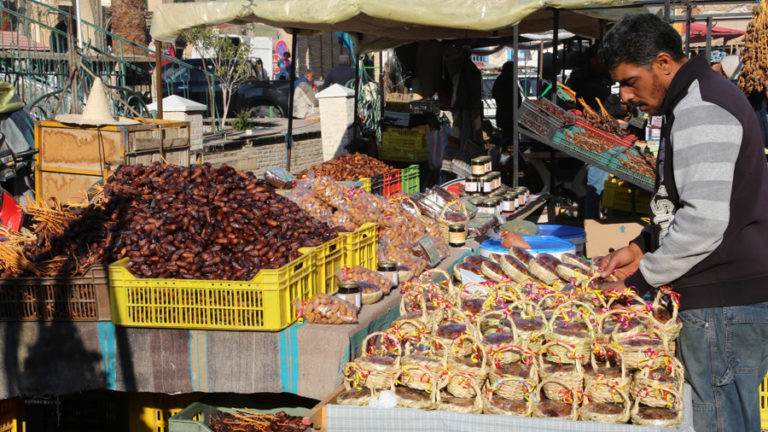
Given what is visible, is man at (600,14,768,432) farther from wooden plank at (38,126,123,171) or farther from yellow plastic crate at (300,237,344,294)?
wooden plank at (38,126,123,171)

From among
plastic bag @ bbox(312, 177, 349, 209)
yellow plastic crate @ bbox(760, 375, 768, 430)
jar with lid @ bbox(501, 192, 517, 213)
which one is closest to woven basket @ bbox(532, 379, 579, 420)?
yellow plastic crate @ bbox(760, 375, 768, 430)

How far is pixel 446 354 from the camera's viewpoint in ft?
11.4

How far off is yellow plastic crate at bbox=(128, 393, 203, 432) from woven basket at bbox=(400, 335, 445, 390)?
4.45 ft

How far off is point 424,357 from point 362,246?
5.72 ft

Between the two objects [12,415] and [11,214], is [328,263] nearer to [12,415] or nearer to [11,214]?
[12,415]

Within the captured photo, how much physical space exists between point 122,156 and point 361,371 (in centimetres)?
436

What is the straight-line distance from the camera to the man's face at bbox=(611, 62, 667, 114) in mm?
2855

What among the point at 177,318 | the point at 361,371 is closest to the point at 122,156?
the point at 177,318

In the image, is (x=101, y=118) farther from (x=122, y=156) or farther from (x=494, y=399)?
(x=494, y=399)

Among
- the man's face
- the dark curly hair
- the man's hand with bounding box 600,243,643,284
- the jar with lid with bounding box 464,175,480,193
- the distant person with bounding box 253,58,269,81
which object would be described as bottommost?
the jar with lid with bounding box 464,175,480,193

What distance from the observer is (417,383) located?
3449 mm

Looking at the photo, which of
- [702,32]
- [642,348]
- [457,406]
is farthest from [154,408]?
[702,32]

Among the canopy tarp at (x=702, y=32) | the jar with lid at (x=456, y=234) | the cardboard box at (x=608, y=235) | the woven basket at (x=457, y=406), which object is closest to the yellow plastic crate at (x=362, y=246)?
the jar with lid at (x=456, y=234)

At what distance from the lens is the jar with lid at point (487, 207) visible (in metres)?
7.70
